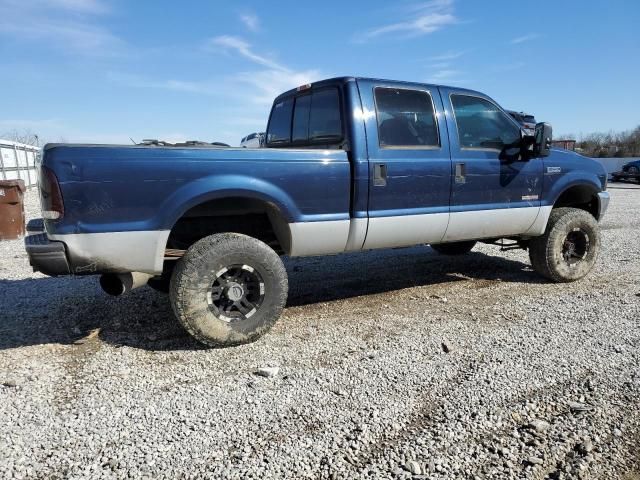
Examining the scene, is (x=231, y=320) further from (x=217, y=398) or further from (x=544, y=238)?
(x=544, y=238)

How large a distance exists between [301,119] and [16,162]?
1794cm

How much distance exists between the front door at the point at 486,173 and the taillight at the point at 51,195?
11.0 ft

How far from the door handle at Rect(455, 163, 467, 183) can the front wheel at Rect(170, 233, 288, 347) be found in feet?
6.58

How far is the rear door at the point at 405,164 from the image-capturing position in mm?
4246

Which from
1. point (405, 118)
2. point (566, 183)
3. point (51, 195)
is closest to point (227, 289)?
point (51, 195)

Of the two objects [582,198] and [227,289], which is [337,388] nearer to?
[227,289]

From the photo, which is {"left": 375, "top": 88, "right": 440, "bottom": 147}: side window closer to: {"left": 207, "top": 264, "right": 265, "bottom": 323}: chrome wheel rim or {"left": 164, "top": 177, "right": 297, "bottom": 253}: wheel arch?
{"left": 164, "top": 177, "right": 297, "bottom": 253}: wheel arch

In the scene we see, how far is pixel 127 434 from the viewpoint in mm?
2568

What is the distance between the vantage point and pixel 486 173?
4832 millimetres

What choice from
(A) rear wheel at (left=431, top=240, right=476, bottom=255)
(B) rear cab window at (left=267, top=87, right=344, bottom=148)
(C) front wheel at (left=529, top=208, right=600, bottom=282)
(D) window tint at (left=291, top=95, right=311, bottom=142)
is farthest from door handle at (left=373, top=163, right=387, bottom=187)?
(A) rear wheel at (left=431, top=240, right=476, bottom=255)

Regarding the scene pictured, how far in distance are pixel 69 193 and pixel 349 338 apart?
233 centimetres

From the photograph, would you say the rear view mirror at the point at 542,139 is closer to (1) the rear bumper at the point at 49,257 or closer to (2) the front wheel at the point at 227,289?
(2) the front wheel at the point at 227,289

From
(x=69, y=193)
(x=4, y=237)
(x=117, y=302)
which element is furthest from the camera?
(x=4, y=237)

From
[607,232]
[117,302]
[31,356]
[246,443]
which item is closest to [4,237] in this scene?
[117,302]
